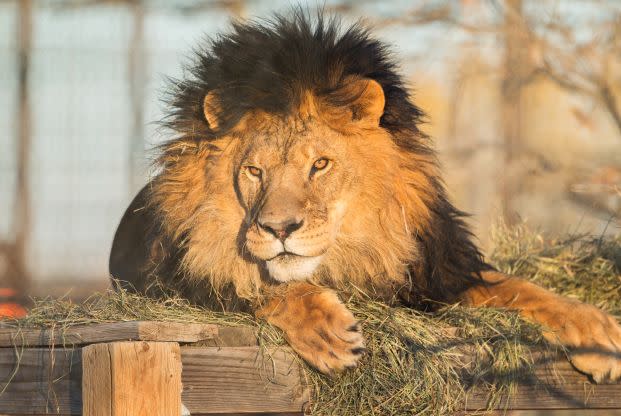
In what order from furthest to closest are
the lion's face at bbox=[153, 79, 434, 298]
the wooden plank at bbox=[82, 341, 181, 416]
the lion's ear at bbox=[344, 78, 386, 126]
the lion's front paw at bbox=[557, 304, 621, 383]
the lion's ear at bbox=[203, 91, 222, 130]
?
the lion's ear at bbox=[203, 91, 222, 130] < the lion's ear at bbox=[344, 78, 386, 126] < the lion's face at bbox=[153, 79, 434, 298] < the lion's front paw at bbox=[557, 304, 621, 383] < the wooden plank at bbox=[82, 341, 181, 416]

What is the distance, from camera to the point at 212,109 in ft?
12.6

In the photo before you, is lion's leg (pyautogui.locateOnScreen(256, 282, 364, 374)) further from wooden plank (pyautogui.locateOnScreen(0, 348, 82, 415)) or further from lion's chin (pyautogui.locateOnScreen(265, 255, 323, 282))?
wooden plank (pyautogui.locateOnScreen(0, 348, 82, 415))

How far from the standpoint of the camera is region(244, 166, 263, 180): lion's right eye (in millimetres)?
3641

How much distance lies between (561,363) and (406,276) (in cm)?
69

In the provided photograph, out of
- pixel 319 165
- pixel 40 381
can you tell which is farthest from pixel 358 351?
pixel 40 381

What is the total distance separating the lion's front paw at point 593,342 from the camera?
3.32m

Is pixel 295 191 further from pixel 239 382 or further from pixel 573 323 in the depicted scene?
pixel 573 323

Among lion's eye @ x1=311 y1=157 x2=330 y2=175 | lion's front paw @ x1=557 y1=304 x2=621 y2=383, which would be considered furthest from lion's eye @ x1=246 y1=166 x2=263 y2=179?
lion's front paw @ x1=557 y1=304 x2=621 y2=383

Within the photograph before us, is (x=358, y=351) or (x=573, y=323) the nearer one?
(x=358, y=351)

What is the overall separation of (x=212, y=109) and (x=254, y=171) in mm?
358

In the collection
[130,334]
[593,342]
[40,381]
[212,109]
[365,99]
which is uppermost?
[365,99]

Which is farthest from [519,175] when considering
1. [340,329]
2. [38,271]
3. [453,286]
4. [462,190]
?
[340,329]

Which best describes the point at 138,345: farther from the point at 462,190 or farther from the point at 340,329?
the point at 462,190

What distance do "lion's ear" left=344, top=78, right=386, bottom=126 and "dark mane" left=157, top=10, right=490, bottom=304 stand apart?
0.05m
